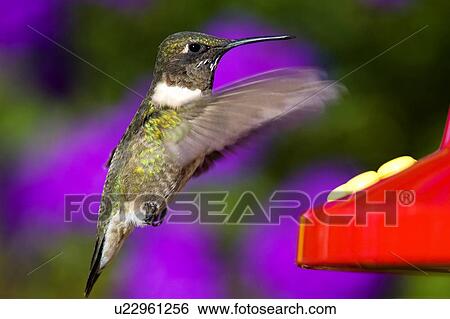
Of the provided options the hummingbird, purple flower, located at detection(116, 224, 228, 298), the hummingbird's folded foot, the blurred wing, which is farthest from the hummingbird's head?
purple flower, located at detection(116, 224, 228, 298)

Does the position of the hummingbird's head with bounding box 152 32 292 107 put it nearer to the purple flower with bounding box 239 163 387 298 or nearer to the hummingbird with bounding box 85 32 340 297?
the hummingbird with bounding box 85 32 340 297

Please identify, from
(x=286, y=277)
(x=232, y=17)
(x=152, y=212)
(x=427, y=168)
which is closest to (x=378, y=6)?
(x=232, y=17)

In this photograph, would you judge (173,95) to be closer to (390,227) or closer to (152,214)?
(152,214)

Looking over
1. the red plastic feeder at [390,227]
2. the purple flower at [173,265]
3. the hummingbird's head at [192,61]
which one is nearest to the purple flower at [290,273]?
the purple flower at [173,265]

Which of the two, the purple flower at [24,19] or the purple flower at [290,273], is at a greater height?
the purple flower at [24,19]

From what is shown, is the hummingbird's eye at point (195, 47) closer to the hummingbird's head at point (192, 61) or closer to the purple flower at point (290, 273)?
the hummingbird's head at point (192, 61)
